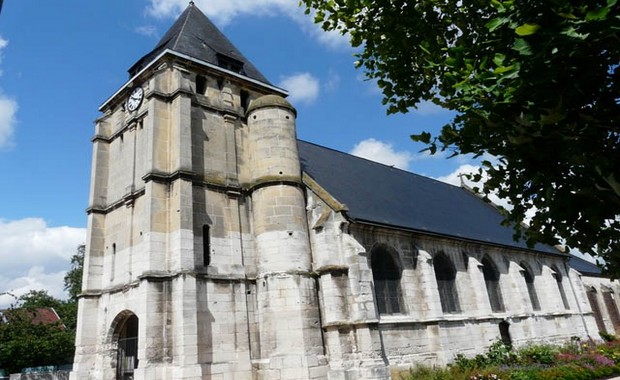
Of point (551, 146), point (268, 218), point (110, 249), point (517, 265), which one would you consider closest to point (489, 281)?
point (517, 265)

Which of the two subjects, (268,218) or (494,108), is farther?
(268,218)

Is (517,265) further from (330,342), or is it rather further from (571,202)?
(571,202)

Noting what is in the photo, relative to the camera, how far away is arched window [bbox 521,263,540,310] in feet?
79.3

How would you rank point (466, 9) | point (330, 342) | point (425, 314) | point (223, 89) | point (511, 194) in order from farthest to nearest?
point (223, 89)
point (425, 314)
point (330, 342)
point (466, 9)
point (511, 194)

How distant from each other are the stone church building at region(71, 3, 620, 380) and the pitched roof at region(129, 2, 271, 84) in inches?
3.9

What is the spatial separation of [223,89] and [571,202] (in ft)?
50.7

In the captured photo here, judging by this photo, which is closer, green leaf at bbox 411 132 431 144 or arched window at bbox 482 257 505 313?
green leaf at bbox 411 132 431 144

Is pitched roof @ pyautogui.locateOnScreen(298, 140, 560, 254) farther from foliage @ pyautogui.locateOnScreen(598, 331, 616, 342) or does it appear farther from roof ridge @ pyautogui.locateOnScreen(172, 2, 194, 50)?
roof ridge @ pyautogui.locateOnScreen(172, 2, 194, 50)

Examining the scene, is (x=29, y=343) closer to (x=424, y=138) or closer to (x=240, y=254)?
(x=240, y=254)

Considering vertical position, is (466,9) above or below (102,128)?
below

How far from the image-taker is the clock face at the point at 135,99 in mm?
17781

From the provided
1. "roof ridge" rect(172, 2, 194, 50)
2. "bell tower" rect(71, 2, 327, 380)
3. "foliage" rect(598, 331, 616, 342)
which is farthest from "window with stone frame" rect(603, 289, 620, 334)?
"roof ridge" rect(172, 2, 194, 50)

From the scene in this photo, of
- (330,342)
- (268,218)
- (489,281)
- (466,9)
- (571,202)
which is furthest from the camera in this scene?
(489,281)

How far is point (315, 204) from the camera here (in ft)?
54.0
